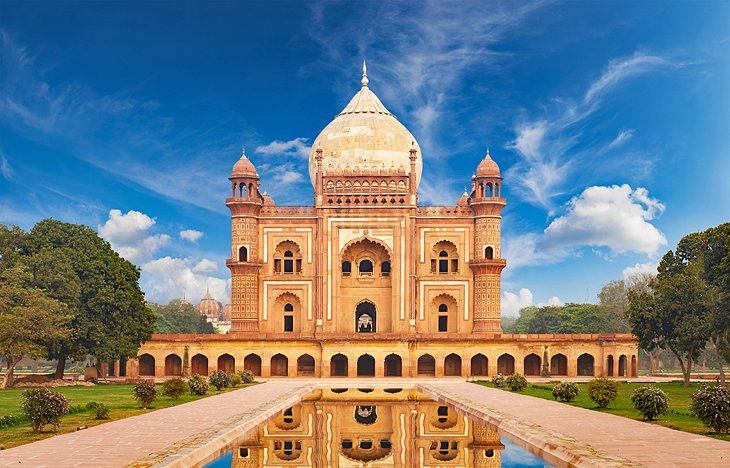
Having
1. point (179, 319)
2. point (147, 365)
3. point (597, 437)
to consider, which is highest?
point (179, 319)

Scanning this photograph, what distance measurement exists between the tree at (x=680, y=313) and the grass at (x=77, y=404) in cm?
1925

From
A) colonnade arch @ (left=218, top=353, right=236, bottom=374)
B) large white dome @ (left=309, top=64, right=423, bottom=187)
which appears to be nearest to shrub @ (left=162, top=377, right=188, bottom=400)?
colonnade arch @ (left=218, top=353, right=236, bottom=374)

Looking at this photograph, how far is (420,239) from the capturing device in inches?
1772

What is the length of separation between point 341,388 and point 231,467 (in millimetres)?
19466

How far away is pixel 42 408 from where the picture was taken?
14750 mm

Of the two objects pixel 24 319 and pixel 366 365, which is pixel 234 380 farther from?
pixel 366 365

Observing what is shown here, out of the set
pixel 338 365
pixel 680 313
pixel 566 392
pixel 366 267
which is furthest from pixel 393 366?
pixel 566 392

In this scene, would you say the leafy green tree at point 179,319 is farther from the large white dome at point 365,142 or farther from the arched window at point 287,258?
the arched window at point 287,258

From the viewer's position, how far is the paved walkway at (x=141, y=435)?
11266mm

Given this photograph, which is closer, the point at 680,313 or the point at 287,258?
the point at 680,313

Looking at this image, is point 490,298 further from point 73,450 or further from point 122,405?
point 73,450

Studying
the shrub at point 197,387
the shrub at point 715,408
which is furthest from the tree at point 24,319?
the shrub at point 715,408

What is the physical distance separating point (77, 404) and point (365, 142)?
30421mm

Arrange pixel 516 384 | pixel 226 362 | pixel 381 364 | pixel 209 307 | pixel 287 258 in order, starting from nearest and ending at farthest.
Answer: pixel 516 384 → pixel 381 364 → pixel 226 362 → pixel 287 258 → pixel 209 307
